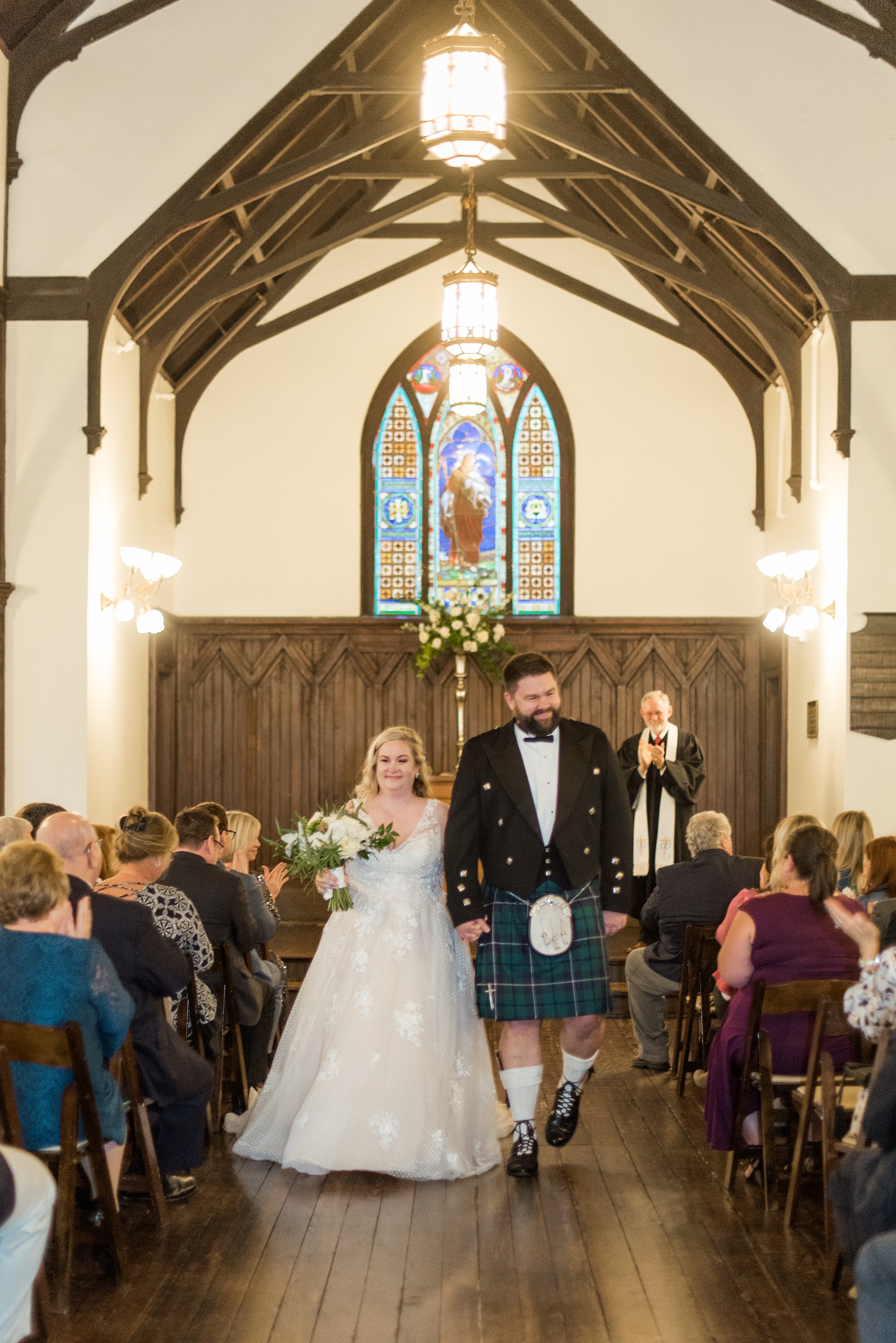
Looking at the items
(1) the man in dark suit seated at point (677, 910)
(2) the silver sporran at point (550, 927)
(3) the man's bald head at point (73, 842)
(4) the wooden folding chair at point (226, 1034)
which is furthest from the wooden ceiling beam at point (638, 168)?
(3) the man's bald head at point (73, 842)

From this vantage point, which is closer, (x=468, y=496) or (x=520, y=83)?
(x=520, y=83)

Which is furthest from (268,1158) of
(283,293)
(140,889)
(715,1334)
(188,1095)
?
(283,293)

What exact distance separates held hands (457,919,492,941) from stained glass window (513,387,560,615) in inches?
292

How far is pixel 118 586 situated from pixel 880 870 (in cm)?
607

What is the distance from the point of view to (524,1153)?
16.9 feet

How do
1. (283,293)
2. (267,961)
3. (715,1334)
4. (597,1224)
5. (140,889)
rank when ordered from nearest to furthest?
(715,1334), (597,1224), (140,889), (267,961), (283,293)

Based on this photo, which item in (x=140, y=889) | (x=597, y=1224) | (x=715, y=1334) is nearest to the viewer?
(x=715, y=1334)

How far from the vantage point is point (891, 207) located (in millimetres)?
8977

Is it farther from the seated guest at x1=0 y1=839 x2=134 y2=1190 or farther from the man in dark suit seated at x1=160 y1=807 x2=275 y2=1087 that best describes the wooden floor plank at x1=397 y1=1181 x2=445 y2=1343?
the man in dark suit seated at x1=160 y1=807 x2=275 y2=1087

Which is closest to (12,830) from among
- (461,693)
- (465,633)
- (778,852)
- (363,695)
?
(778,852)

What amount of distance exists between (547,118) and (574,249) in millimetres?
3095

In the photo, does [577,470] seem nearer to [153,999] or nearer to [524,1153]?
[524,1153]

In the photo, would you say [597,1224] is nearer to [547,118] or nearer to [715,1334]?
[715,1334]

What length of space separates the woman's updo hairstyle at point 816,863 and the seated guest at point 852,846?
145 centimetres
